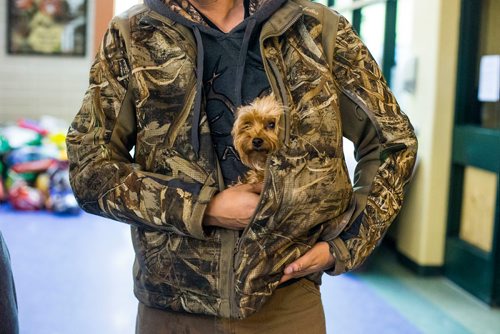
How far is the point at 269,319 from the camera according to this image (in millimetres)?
1475

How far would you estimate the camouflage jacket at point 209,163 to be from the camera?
1.36 m

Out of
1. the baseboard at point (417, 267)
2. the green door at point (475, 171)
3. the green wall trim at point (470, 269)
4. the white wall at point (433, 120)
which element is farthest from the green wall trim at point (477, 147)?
the baseboard at point (417, 267)

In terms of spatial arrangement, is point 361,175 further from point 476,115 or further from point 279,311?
point 476,115

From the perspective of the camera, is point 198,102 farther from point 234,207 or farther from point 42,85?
point 42,85

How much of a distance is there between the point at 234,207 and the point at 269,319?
0.27 m

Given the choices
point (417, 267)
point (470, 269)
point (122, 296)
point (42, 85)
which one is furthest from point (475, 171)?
point (42, 85)

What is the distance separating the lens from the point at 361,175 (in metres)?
1.56

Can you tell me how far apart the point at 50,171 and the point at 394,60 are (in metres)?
3.59

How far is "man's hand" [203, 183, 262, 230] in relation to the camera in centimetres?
134

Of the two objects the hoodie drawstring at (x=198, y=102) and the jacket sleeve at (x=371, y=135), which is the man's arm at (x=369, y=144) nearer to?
the jacket sleeve at (x=371, y=135)

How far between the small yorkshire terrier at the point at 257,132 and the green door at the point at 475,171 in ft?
11.3

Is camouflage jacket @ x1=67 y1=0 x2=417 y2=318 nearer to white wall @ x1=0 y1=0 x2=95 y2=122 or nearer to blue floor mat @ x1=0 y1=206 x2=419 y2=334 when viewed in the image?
blue floor mat @ x1=0 y1=206 x2=419 y2=334

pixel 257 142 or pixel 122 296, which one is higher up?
pixel 257 142

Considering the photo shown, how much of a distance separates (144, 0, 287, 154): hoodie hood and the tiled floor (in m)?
2.92
